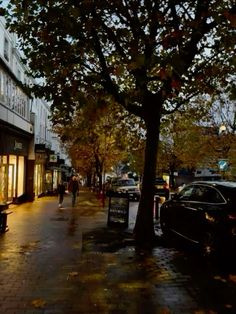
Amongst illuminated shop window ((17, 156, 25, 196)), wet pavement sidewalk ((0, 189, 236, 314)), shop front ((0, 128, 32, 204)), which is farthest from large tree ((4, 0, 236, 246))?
illuminated shop window ((17, 156, 25, 196))

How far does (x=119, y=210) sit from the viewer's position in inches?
679

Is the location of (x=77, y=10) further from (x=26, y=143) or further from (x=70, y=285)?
(x=26, y=143)

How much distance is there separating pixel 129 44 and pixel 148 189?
4.70m

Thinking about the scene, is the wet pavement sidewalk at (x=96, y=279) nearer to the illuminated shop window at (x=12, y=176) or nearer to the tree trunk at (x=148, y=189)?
the tree trunk at (x=148, y=189)

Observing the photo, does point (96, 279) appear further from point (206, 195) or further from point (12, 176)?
point (12, 176)

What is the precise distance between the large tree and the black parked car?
1.39 metres

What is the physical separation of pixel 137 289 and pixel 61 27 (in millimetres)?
6082

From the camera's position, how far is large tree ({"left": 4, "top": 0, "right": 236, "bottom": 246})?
1058cm

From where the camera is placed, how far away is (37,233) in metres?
15.3

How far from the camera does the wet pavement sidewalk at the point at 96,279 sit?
274 inches

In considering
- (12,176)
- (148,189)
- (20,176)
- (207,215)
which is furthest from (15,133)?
(207,215)

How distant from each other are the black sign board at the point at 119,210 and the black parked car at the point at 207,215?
3.90 metres

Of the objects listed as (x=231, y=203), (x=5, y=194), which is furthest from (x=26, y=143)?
(x=231, y=203)

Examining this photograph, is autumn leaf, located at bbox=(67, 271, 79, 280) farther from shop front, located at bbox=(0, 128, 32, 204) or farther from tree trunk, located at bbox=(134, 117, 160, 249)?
shop front, located at bbox=(0, 128, 32, 204)
